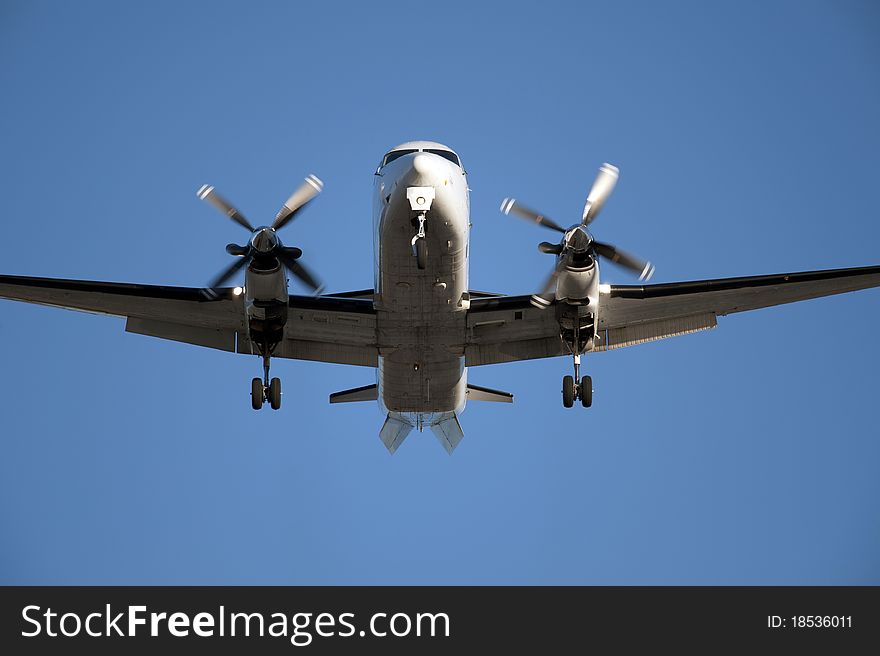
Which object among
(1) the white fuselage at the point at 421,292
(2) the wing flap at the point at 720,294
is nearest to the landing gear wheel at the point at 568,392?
(2) the wing flap at the point at 720,294

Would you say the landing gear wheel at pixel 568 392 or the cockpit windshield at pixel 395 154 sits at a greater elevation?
the cockpit windshield at pixel 395 154

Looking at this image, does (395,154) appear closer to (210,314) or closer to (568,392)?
(210,314)

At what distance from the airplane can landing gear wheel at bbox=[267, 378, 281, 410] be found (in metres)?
0.02

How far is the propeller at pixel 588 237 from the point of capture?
21953 millimetres

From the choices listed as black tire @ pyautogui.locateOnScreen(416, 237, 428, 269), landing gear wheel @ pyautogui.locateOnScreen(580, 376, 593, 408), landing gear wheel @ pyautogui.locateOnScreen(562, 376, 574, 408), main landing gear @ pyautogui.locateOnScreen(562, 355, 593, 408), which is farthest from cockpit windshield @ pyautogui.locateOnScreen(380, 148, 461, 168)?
landing gear wheel @ pyautogui.locateOnScreen(580, 376, 593, 408)

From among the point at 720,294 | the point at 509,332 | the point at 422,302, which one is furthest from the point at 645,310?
the point at 422,302

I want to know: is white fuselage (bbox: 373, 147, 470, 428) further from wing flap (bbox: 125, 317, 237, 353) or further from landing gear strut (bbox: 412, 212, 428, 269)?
wing flap (bbox: 125, 317, 237, 353)

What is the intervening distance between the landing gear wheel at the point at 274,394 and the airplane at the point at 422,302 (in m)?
0.02

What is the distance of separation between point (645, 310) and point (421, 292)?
193 inches

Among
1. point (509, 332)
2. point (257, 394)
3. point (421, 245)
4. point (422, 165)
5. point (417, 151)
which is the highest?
point (417, 151)

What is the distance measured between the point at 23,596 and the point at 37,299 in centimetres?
579

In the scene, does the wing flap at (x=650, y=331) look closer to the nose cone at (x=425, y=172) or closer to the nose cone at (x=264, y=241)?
the nose cone at (x=425, y=172)

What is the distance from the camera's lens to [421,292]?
22406 mm

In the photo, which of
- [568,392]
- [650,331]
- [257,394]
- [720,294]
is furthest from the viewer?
[650,331]
